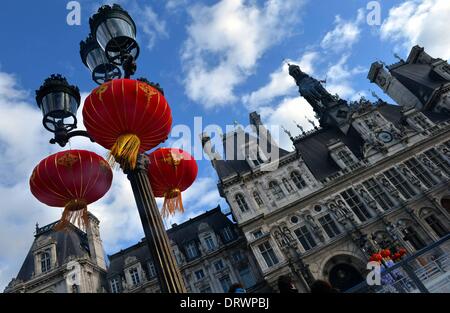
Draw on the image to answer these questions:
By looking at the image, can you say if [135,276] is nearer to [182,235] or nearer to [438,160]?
[182,235]

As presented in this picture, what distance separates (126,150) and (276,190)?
886 inches

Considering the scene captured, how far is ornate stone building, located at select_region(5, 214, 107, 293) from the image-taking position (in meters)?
25.5

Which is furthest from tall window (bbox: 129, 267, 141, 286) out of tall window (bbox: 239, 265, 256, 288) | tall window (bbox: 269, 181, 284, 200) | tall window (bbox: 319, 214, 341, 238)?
tall window (bbox: 319, 214, 341, 238)

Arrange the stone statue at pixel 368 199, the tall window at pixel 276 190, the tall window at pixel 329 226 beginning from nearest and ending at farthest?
the tall window at pixel 329 226 < the stone statue at pixel 368 199 < the tall window at pixel 276 190

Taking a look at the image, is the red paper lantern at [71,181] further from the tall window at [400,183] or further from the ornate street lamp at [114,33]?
the tall window at [400,183]

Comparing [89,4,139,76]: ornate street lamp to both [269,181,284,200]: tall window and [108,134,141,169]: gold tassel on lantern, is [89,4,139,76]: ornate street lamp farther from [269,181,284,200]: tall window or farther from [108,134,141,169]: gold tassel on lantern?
[269,181,284,200]: tall window

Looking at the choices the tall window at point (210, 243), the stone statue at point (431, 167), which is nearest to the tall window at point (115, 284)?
the tall window at point (210, 243)

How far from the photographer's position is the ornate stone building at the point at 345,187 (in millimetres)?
22078

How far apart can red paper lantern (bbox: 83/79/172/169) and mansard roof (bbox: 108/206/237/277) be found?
2475 centimetres

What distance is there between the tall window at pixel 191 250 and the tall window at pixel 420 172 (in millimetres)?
21218

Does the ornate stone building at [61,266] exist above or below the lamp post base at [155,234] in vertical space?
above

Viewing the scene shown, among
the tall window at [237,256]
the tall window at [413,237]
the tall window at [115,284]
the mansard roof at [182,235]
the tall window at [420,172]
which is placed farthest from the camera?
the mansard roof at [182,235]

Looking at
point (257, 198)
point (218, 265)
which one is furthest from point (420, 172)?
point (218, 265)
